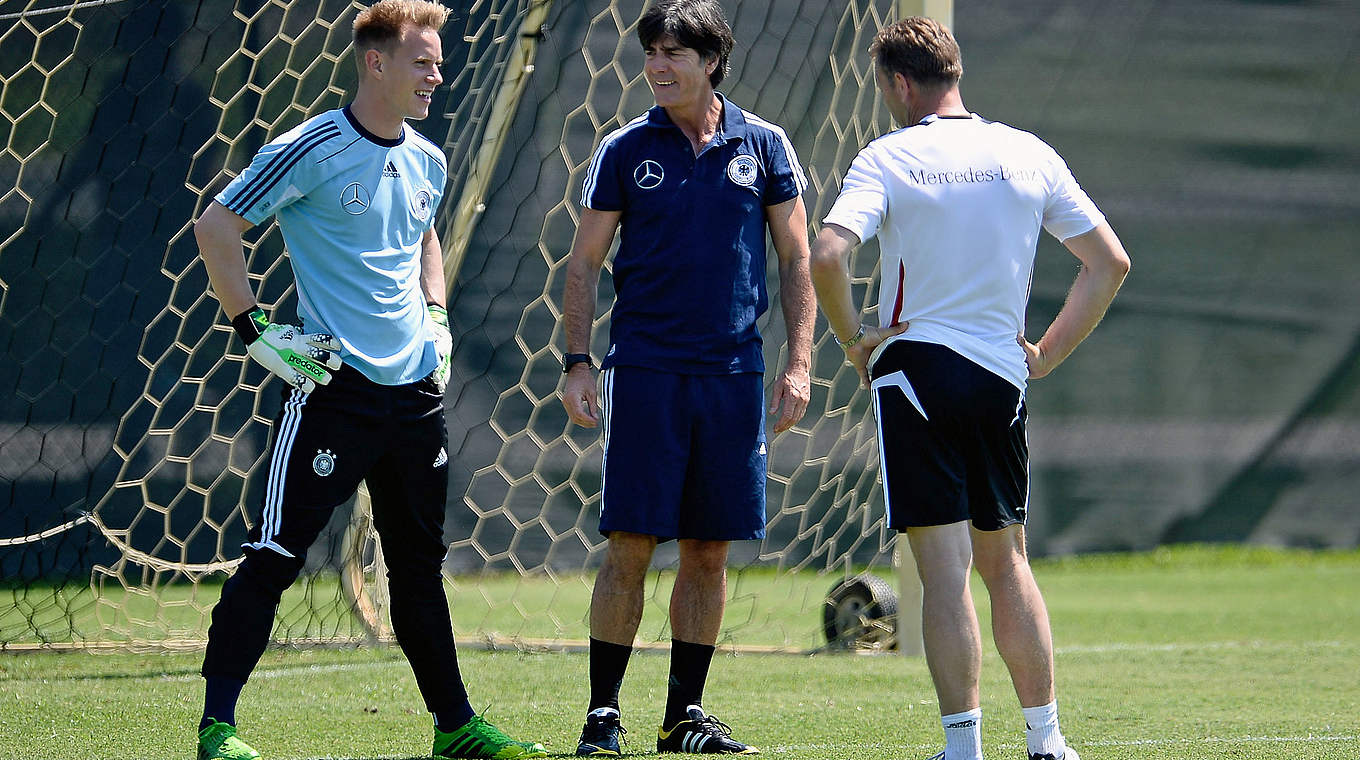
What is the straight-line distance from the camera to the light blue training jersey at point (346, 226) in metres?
2.89

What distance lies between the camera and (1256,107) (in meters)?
7.65

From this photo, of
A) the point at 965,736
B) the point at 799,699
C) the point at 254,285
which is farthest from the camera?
Answer: the point at 254,285

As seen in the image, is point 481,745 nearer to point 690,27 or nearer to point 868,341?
point 868,341

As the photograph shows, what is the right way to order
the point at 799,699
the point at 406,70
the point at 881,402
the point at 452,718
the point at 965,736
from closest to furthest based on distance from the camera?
1. the point at 965,736
2. the point at 881,402
3. the point at 406,70
4. the point at 452,718
5. the point at 799,699

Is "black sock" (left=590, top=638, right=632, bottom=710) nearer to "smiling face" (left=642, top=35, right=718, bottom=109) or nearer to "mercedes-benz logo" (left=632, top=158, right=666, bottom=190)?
"mercedes-benz logo" (left=632, top=158, right=666, bottom=190)

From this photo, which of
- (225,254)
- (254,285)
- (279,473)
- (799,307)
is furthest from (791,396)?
(254,285)

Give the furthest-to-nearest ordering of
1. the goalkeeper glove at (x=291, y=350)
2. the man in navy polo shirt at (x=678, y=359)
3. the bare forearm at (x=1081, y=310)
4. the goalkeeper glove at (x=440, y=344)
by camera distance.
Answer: the man in navy polo shirt at (x=678, y=359) → the goalkeeper glove at (x=440, y=344) → the bare forearm at (x=1081, y=310) → the goalkeeper glove at (x=291, y=350)

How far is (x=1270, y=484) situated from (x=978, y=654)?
5.44 metres

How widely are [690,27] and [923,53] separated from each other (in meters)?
0.58

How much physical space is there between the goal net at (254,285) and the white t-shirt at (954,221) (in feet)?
7.67

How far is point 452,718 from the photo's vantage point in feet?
10.2

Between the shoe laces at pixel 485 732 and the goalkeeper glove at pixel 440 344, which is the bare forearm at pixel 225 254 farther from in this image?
the shoe laces at pixel 485 732

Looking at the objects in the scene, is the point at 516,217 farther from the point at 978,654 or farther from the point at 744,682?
the point at 978,654

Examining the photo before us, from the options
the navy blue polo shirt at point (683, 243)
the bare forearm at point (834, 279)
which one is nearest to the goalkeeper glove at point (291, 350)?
the navy blue polo shirt at point (683, 243)
